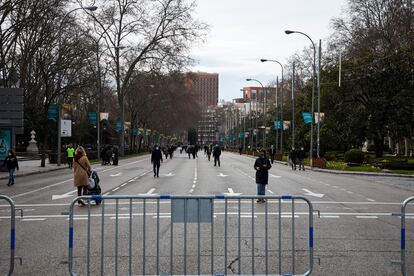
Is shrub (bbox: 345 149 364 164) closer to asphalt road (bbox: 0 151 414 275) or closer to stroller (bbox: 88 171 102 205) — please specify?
asphalt road (bbox: 0 151 414 275)

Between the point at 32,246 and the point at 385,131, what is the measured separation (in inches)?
2065

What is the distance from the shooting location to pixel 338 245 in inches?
398

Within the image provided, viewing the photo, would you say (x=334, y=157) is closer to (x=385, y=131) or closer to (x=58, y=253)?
(x=385, y=131)

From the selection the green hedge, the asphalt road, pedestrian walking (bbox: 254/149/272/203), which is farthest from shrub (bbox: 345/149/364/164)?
pedestrian walking (bbox: 254/149/272/203)

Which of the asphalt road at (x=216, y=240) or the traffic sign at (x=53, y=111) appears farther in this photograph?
the traffic sign at (x=53, y=111)

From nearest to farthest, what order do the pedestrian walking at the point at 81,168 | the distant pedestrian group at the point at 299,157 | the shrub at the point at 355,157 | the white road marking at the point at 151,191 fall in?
the pedestrian walking at the point at 81,168, the white road marking at the point at 151,191, the distant pedestrian group at the point at 299,157, the shrub at the point at 355,157

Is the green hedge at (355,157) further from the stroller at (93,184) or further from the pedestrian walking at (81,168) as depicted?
the pedestrian walking at (81,168)

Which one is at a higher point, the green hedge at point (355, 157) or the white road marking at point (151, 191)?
the green hedge at point (355, 157)

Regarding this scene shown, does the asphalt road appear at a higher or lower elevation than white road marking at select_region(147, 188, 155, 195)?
higher

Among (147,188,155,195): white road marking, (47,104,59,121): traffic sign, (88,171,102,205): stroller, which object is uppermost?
(47,104,59,121): traffic sign

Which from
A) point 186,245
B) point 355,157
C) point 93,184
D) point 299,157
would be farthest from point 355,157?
point 186,245

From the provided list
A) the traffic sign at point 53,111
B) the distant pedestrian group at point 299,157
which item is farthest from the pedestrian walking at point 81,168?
the traffic sign at point 53,111

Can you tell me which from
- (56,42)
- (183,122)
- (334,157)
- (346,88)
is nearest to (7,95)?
(56,42)

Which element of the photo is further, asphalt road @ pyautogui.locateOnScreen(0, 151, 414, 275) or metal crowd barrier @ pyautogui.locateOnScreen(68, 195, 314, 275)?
asphalt road @ pyautogui.locateOnScreen(0, 151, 414, 275)
